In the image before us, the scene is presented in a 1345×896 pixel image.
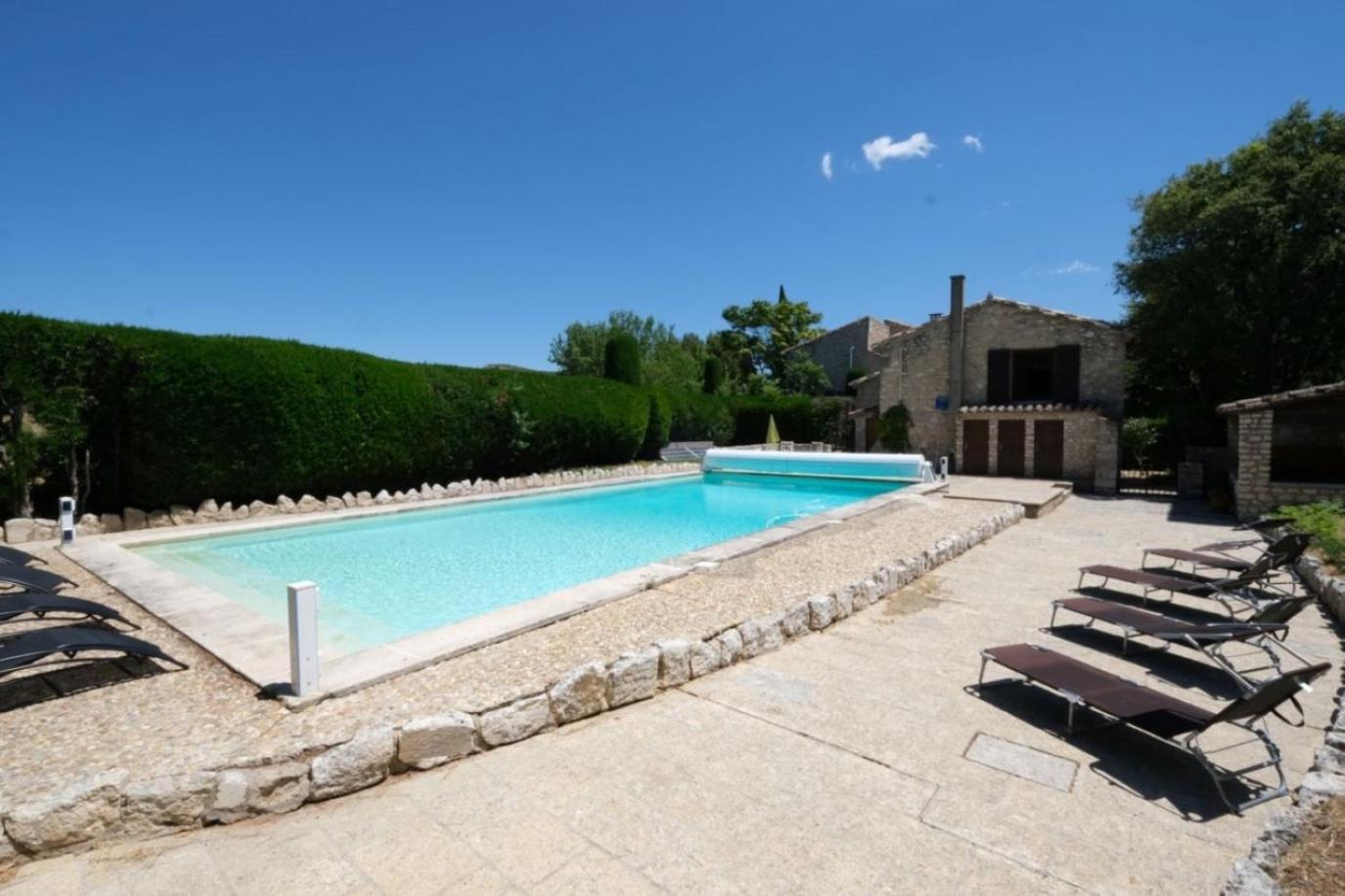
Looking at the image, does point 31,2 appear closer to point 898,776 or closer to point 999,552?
point 898,776

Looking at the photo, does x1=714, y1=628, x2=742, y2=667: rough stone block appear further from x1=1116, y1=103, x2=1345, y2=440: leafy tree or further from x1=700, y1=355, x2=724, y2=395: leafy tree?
x1=700, y1=355, x2=724, y2=395: leafy tree

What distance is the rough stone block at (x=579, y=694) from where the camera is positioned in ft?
13.0

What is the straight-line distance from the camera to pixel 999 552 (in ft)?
30.7

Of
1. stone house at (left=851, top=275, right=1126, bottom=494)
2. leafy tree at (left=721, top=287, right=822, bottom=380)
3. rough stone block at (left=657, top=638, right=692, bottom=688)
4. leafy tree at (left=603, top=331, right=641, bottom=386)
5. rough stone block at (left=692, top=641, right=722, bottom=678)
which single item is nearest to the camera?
rough stone block at (left=657, top=638, right=692, bottom=688)

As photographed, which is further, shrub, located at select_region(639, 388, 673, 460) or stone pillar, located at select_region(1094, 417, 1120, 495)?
shrub, located at select_region(639, 388, 673, 460)

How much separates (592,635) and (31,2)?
33.7 feet

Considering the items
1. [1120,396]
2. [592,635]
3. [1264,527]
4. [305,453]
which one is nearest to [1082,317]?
[1120,396]

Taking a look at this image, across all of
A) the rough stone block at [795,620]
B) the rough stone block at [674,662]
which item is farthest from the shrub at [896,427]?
the rough stone block at [674,662]

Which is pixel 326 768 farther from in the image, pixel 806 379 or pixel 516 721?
pixel 806 379

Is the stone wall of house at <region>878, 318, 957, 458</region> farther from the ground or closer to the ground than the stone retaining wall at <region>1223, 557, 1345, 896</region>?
farther from the ground

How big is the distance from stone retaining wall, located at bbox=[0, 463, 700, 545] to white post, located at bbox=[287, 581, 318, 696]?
28.2 feet

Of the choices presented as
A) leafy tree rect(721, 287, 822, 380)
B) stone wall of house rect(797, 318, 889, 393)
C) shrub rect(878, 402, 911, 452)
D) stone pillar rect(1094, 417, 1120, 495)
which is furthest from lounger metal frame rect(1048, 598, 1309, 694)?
leafy tree rect(721, 287, 822, 380)

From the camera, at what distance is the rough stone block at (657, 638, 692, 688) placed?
4504mm

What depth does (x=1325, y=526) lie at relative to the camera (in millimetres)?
8297
